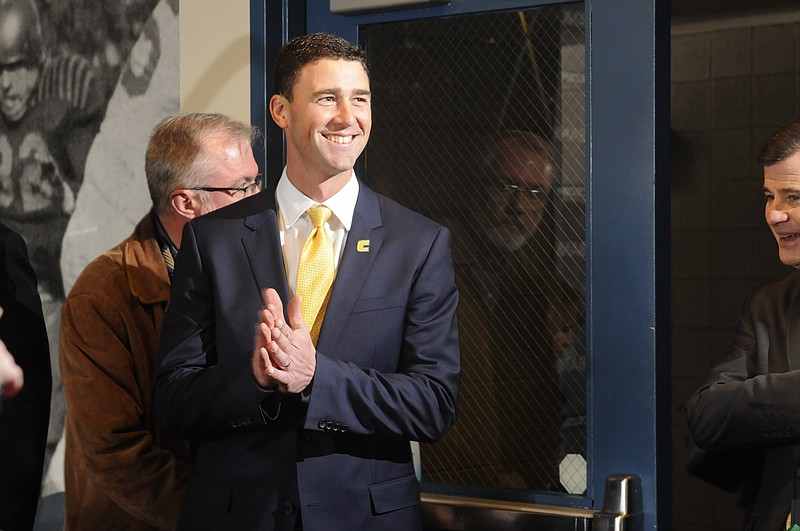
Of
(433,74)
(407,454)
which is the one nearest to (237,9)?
(433,74)

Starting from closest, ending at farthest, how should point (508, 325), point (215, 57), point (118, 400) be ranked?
point (118, 400)
point (508, 325)
point (215, 57)

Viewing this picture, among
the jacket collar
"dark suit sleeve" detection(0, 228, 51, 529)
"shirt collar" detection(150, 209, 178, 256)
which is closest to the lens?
the jacket collar

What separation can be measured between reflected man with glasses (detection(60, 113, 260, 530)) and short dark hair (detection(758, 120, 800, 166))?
1.25 m

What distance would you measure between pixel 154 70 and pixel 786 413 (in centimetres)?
215

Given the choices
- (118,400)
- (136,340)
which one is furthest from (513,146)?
(118,400)

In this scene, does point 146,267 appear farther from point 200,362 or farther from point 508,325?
point 508,325

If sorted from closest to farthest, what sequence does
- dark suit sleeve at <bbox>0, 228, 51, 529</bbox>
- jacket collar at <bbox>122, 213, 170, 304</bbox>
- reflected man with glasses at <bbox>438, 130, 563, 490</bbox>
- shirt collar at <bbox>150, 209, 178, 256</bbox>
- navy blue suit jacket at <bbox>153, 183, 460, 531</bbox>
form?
navy blue suit jacket at <bbox>153, 183, 460, 531</bbox> → jacket collar at <bbox>122, 213, 170, 304</bbox> → shirt collar at <bbox>150, 209, 178, 256</bbox> → reflected man with glasses at <bbox>438, 130, 563, 490</bbox> → dark suit sleeve at <bbox>0, 228, 51, 529</bbox>

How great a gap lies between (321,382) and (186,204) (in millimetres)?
859

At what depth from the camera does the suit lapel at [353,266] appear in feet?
6.93

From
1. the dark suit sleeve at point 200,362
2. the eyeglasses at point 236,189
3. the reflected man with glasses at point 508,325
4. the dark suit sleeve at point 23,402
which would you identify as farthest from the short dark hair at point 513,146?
the dark suit sleeve at point 23,402

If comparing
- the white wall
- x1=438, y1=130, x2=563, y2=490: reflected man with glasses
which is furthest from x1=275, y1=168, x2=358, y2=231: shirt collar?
the white wall

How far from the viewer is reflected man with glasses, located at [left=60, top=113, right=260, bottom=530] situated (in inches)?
96.3

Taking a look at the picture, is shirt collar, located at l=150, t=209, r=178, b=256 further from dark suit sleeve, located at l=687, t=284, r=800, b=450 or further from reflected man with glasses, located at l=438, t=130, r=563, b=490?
dark suit sleeve, located at l=687, t=284, r=800, b=450

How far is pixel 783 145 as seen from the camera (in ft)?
7.46
